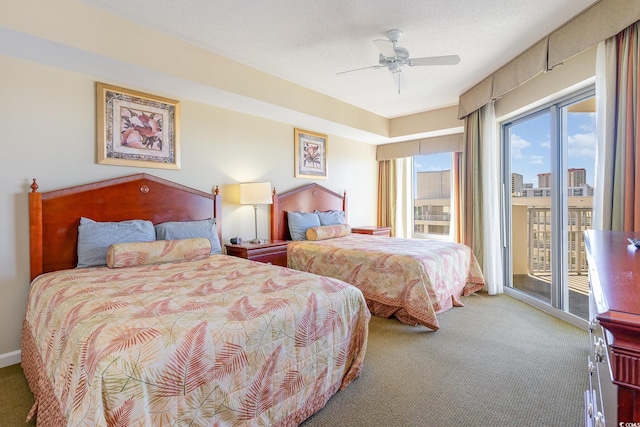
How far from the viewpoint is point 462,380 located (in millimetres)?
2117

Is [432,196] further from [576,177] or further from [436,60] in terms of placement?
[436,60]

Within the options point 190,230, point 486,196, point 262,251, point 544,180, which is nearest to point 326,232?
point 262,251

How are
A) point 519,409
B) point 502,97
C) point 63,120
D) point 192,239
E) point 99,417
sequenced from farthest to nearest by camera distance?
point 502,97 < point 192,239 < point 63,120 < point 519,409 < point 99,417

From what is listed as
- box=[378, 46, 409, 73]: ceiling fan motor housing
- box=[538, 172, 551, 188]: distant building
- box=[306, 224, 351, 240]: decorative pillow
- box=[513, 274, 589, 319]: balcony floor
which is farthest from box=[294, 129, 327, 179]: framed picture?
box=[513, 274, 589, 319]: balcony floor

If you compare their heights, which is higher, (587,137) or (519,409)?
(587,137)

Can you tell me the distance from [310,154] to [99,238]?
9.98 feet

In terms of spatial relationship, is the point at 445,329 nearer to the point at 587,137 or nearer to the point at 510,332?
the point at 510,332

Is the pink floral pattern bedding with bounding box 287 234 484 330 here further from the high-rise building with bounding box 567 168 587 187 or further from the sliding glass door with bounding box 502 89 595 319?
the high-rise building with bounding box 567 168 587 187

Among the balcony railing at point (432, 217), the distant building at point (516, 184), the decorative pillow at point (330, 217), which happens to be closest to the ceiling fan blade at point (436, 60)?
the distant building at point (516, 184)

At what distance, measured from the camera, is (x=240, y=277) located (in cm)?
220

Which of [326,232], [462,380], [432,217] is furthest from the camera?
[432,217]

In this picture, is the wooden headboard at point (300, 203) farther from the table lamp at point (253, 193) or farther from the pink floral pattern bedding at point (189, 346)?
the pink floral pattern bedding at point (189, 346)

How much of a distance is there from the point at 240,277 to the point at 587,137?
11.5ft

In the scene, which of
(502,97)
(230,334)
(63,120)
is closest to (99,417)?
(230,334)
